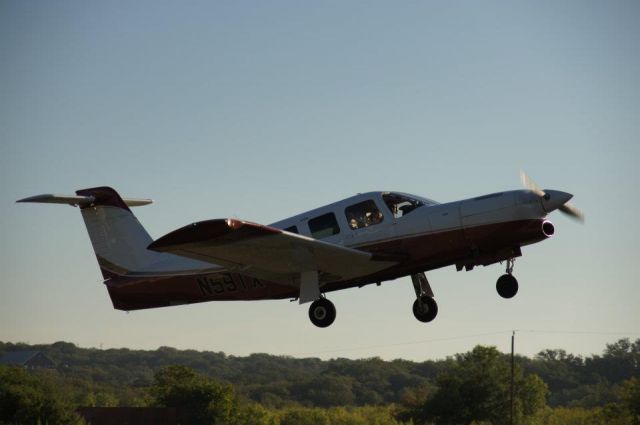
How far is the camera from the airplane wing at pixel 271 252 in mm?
18703

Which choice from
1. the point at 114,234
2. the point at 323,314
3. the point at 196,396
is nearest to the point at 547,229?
the point at 323,314

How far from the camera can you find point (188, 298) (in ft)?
75.6

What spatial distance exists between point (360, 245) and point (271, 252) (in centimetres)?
199

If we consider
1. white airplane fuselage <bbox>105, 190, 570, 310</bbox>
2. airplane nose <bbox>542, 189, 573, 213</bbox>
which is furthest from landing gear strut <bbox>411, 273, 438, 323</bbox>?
airplane nose <bbox>542, 189, 573, 213</bbox>

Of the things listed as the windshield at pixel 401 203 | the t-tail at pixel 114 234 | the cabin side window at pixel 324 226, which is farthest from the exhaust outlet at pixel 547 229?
the t-tail at pixel 114 234

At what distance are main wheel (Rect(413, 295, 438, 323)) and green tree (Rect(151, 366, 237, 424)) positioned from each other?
44151mm

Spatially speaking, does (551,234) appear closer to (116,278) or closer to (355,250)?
(355,250)

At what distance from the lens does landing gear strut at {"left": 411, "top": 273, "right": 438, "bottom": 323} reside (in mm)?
22422

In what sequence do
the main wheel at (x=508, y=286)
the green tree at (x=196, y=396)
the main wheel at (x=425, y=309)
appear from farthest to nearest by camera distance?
the green tree at (x=196, y=396) → the main wheel at (x=425, y=309) → the main wheel at (x=508, y=286)

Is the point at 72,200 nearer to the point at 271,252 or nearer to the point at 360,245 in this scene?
the point at 271,252

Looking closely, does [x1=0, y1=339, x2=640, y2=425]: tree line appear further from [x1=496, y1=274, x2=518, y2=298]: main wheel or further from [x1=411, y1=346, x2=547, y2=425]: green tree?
[x1=496, y1=274, x2=518, y2=298]: main wheel

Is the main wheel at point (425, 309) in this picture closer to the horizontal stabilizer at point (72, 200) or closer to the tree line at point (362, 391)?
the horizontal stabilizer at point (72, 200)

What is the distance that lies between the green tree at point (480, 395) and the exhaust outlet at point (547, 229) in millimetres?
49618

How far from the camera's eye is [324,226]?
21109 millimetres
